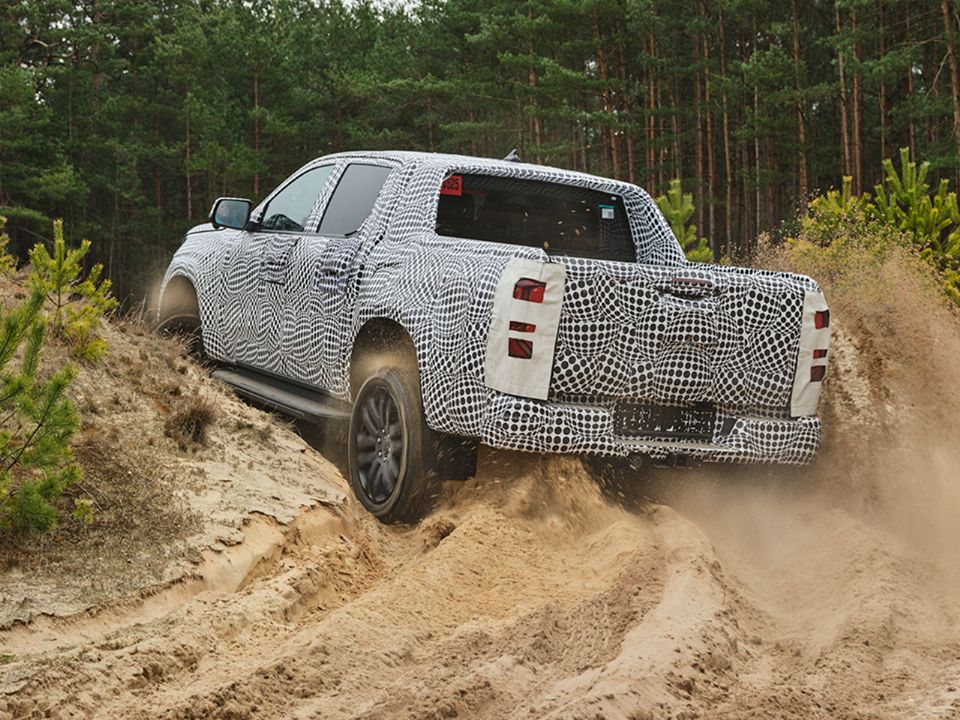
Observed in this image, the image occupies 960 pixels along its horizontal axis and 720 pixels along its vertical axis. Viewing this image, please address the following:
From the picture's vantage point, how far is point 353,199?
7.19 meters

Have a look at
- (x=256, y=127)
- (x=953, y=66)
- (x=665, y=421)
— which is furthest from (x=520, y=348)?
(x=256, y=127)

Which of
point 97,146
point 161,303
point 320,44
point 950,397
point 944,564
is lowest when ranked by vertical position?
point 944,564

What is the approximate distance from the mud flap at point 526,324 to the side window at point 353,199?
190 centimetres

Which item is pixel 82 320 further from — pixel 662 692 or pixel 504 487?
pixel 662 692

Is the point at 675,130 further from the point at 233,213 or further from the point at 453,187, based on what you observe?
the point at 453,187

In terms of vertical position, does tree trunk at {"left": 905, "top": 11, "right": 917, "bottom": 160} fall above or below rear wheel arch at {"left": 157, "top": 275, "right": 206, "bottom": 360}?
above

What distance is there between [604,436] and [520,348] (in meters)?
0.62

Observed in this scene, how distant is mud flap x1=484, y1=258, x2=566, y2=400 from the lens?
5.30m

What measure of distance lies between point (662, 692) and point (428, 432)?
2.67m

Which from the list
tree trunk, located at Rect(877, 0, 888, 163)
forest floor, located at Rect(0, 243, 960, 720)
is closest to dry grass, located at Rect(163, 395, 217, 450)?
forest floor, located at Rect(0, 243, 960, 720)

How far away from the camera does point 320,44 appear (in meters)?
56.8

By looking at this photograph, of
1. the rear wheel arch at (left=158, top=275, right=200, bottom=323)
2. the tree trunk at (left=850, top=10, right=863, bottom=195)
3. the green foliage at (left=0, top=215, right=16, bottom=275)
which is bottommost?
the rear wheel arch at (left=158, top=275, right=200, bottom=323)

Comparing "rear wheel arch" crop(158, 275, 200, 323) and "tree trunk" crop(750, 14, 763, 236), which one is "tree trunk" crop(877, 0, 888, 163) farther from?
"rear wheel arch" crop(158, 275, 200, 323)

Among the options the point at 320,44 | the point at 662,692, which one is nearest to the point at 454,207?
the point at 662,692
